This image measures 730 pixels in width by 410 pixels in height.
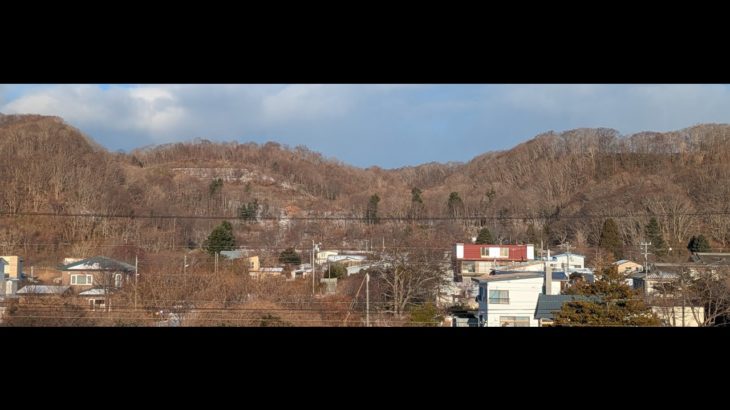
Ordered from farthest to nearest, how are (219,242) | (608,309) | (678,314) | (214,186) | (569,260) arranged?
(214,186), (569,260), (219,242), (678,314), (608,309)

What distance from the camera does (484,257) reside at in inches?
478

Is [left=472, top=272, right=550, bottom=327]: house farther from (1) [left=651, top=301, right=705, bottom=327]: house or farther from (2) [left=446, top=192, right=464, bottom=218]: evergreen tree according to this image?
(2) [left=446, top=192, right=464, bottom=218]: evergreen tree

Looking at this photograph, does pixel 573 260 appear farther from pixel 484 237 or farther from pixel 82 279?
pixel 82 279

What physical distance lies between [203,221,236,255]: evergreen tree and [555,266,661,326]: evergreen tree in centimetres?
566

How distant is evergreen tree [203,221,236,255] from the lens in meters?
11.1

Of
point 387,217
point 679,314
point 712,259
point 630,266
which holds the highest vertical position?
point 387,217

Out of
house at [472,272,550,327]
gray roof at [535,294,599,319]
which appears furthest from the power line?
gray roof at [535,294,599,319]

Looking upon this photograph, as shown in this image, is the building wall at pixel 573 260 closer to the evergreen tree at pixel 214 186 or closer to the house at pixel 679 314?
the house at pixel 679 314

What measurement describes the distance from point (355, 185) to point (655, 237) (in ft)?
28.1

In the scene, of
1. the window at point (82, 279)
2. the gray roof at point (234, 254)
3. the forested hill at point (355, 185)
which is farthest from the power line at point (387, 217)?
the window at point (82, 279)

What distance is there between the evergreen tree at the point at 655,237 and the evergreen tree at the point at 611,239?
0.53 m

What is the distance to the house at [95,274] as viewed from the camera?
938 cm

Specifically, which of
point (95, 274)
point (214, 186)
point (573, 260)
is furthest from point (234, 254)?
point (214, 186)
